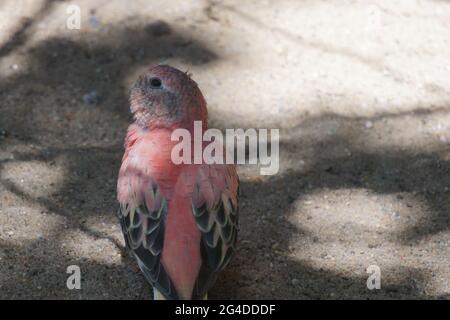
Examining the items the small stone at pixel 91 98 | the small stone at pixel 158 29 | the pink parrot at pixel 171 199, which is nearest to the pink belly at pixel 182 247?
the pink parrot at pixel 171 199

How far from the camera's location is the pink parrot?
3.91m

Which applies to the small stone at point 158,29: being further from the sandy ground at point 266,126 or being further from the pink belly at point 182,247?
the pink belly at point 182,247

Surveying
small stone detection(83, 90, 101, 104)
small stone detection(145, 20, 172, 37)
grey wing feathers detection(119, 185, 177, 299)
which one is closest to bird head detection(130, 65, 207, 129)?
grey wing feathers detection(119, 185, 177, 299)

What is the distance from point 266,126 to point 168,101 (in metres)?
1.73

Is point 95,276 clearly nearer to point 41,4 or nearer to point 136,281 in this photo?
point 136,281

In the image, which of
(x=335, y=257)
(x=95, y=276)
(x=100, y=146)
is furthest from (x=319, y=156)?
(x=95, y=276)

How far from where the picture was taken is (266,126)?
5957 millimetres

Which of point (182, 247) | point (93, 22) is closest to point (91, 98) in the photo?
point (93, 22)

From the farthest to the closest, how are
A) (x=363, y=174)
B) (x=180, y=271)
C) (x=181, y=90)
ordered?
(x=363, y=174) < (x=181, y=90) < (x=180, y=271)

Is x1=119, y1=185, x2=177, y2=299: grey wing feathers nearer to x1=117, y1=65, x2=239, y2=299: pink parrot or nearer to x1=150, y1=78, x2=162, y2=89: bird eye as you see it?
x1=117, y1=65, x2=239, y2=299: pink parrot

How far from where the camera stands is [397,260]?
4602 millimetres

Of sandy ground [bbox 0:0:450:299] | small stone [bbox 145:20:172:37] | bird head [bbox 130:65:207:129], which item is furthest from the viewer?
small stone [bbox 145:20:172:37]

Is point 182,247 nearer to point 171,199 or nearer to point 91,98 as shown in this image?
point 171,199

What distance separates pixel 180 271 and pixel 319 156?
6.70 ft
